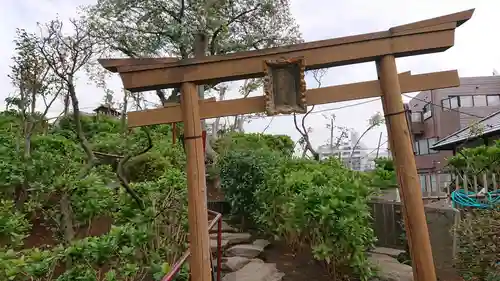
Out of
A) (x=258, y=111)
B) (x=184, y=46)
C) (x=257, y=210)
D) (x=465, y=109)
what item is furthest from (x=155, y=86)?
(x=465, y=109)

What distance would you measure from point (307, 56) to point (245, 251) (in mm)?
3592

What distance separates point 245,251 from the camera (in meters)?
5.64

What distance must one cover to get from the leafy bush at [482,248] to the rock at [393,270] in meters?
0.67

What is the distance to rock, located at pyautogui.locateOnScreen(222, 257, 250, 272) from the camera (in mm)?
4980

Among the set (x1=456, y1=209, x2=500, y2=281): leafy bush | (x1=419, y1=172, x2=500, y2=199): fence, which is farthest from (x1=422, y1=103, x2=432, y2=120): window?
(x1=456, y1=209, x2=500, y2=281): leafy bush

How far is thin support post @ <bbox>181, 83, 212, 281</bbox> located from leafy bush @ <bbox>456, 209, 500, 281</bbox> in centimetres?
251

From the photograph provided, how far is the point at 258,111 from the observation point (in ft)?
9.69

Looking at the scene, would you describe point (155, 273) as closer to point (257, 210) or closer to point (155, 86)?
point (155, 86)

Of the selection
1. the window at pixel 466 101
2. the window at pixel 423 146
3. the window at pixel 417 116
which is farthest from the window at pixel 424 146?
the window at pixel 466 101

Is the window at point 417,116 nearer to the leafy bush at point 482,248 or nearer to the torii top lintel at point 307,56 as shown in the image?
the leafy bush at point 482,248

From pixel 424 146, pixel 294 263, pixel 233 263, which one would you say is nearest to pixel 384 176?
pixel 294 263

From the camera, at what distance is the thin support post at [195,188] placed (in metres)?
2.81

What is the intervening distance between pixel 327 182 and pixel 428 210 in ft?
6.93

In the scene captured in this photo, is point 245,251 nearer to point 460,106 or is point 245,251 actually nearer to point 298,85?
point 298,85
